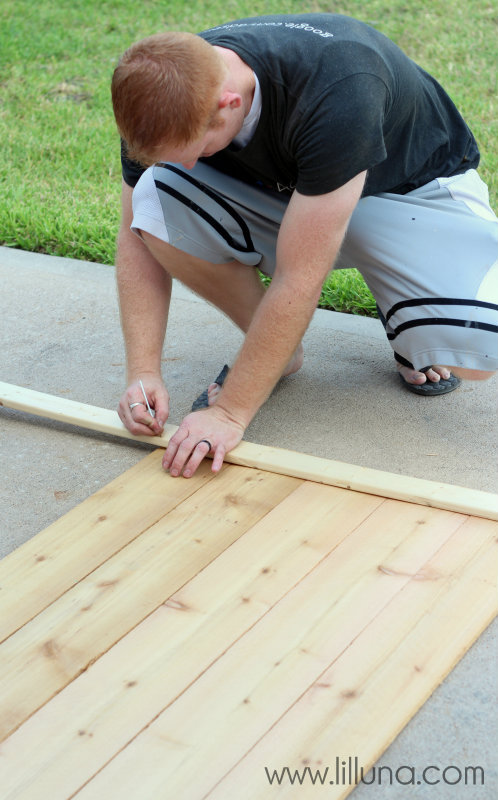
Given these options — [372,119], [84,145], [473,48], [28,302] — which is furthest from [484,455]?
[473,48]

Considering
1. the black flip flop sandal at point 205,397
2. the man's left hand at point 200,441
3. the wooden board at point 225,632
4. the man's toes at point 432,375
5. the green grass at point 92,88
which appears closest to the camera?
the wooden board at point 225,632

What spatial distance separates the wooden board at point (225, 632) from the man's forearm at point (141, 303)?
386 mm

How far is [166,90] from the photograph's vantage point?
6.40 feet

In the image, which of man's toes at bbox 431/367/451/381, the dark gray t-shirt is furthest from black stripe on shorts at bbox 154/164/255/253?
man's toes at bbox 431/367/451/381

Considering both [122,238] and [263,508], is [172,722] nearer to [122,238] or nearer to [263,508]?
[263,508]

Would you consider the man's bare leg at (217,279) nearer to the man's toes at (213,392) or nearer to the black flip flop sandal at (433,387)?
the man's toes at (213,392)

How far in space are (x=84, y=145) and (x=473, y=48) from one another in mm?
2759

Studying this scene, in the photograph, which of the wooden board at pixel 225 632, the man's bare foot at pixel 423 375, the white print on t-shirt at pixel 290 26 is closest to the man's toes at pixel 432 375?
the man's bare foot at pixel 423 375

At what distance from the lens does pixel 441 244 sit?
8.38ft

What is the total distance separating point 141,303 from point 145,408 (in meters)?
0.32

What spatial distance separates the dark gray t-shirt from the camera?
7.00 ft

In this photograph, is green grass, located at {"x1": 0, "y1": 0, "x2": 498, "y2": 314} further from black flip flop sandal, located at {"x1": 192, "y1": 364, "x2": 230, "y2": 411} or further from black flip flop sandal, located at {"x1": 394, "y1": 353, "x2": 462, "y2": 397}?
black flip flop sandal, located at {"x1": 192, "y1": 364, "x2": 230, "y2": 411}

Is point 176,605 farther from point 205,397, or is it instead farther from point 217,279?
point 217,279

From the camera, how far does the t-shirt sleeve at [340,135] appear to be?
83.5 inches
